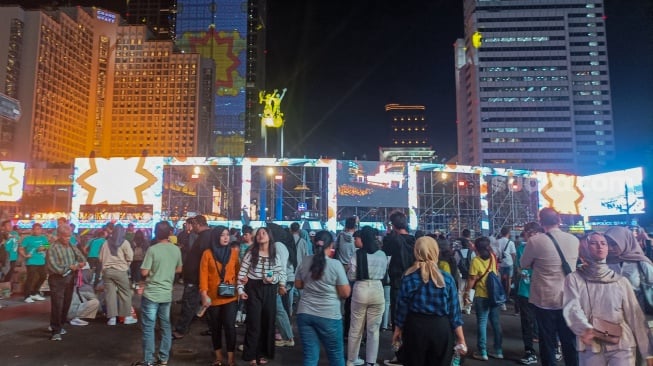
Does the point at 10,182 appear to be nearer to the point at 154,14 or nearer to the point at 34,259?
the point at 34,259

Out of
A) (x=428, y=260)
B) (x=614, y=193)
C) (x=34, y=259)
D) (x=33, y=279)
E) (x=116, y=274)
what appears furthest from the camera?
(x=614, y=193)

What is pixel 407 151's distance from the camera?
150250mm

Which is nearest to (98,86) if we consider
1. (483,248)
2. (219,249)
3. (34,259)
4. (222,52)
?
(222,52)

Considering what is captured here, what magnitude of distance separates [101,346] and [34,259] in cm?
480

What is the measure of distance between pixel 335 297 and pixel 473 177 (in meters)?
25.8

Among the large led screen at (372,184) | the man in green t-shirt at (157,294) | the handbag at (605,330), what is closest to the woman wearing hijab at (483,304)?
the handbag at (605,330)

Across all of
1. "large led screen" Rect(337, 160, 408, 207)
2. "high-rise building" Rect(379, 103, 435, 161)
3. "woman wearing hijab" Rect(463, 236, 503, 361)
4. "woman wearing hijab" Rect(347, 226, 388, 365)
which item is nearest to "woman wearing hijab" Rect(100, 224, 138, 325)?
"woman wearing hijab" Rect(347, 226, 388, 365)

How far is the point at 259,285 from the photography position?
5164 mm

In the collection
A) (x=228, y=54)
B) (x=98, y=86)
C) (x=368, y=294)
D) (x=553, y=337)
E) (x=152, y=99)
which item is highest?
(x=228, y=54)

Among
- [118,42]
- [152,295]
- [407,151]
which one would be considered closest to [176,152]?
[118,42]

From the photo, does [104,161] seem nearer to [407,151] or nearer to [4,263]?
[4,263]

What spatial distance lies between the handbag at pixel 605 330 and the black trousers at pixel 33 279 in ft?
35.1

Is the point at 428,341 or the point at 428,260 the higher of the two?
the point at 428,260

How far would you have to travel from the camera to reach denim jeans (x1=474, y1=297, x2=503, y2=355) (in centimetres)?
594
